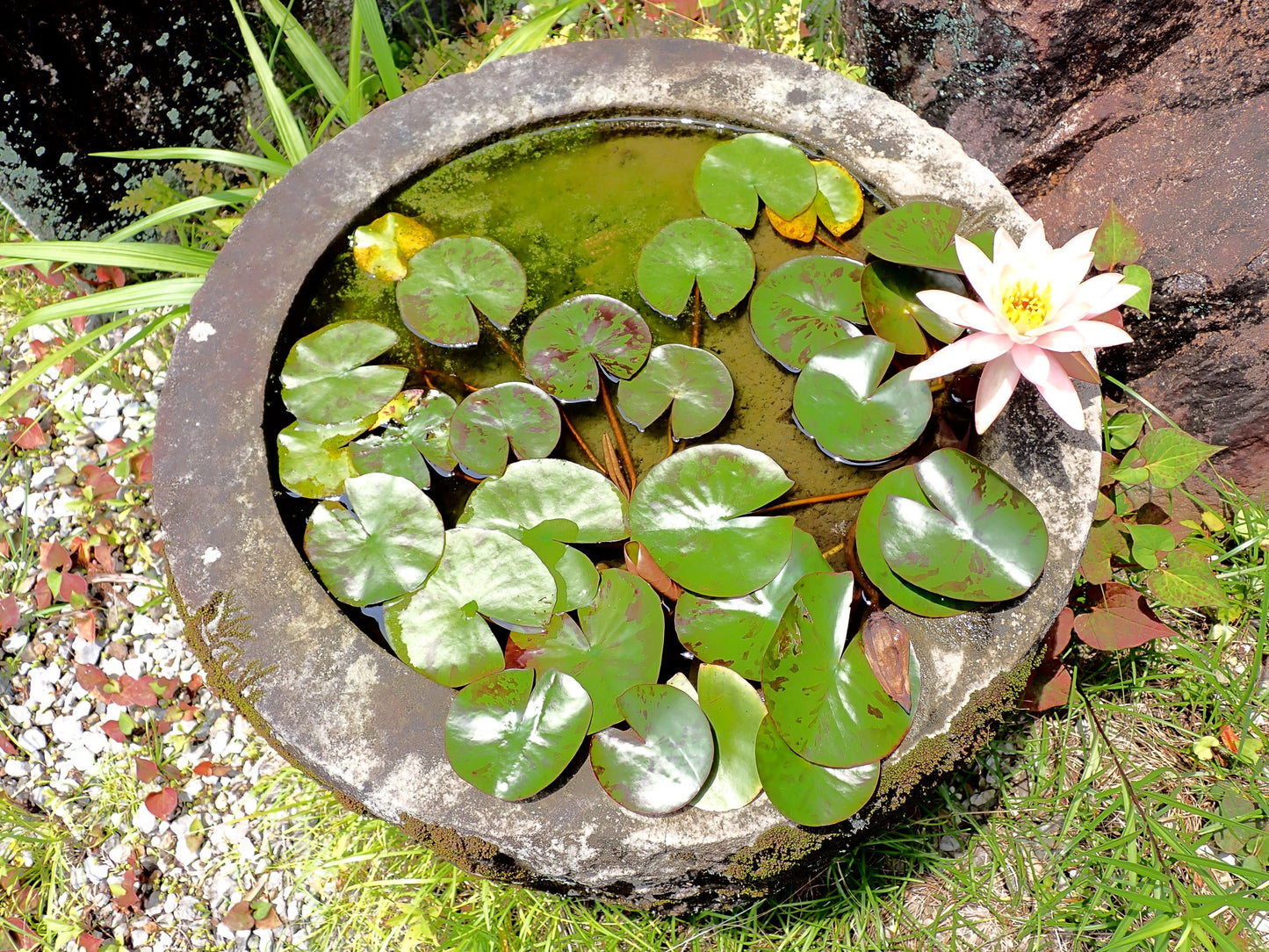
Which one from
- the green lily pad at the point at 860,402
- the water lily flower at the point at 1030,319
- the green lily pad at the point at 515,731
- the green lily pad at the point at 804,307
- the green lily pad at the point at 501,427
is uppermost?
the water lily flower at the point at 1030,319

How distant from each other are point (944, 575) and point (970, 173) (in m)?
0.87

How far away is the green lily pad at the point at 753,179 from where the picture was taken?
176 cm

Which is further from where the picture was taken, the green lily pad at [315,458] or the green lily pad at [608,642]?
the green lily pad at [315,458]

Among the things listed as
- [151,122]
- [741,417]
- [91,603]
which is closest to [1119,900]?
[741,417]

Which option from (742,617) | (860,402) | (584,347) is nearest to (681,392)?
(584,347)

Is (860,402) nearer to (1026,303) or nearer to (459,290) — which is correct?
(1026,303)

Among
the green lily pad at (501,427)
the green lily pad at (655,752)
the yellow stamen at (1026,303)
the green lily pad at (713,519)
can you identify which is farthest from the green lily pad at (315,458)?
the yellow stamen at (1026,303)

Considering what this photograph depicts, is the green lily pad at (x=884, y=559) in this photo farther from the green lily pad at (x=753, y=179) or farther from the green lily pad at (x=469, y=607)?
the green lily pad at (x=753, y=179)

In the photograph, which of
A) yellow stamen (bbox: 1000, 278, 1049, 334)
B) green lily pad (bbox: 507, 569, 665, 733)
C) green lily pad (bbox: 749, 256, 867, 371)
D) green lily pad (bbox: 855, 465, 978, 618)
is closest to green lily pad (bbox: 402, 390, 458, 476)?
green lily pad (bbox: 507, 569, 665, 733)

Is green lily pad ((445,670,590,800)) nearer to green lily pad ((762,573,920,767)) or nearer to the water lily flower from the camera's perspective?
green lily pad ((762,573,920,767))

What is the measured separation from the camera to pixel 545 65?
1904 millimetres

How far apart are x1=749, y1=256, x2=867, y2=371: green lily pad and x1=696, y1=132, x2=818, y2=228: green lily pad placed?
0.53ft

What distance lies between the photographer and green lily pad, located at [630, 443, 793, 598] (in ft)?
4.77

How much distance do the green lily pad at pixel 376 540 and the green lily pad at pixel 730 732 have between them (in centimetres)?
54
